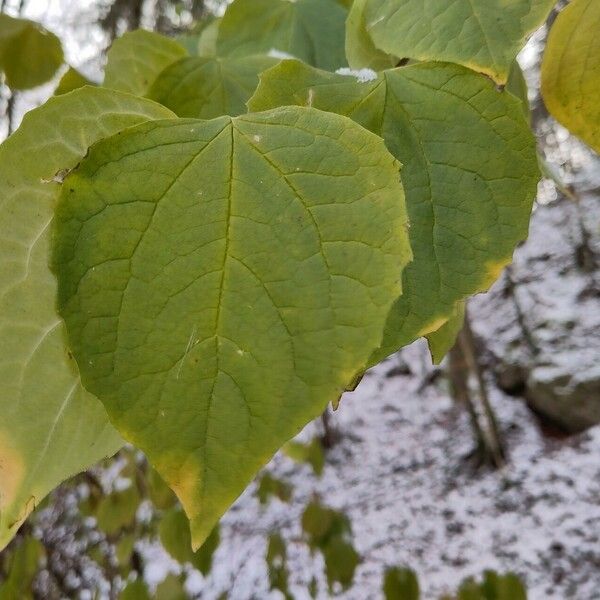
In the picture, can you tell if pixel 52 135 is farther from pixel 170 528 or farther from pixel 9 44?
pixel 170 528

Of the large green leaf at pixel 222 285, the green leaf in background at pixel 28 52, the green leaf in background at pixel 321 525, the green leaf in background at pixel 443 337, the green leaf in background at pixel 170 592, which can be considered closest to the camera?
the large green leaf at pixel 222 285

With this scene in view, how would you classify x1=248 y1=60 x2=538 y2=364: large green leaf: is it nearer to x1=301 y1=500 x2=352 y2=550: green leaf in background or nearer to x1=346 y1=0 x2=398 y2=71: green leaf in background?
x1=346 y1=0 x2=398 y2=71: green leaf in background

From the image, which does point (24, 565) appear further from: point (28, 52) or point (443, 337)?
point (443, 337)

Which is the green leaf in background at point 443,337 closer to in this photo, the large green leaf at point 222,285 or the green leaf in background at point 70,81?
the large green leaf at point 222,285

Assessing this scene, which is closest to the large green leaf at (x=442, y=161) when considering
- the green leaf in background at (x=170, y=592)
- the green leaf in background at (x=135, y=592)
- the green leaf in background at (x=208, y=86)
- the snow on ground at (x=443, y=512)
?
the green leaf in background at (x=208, y=86)

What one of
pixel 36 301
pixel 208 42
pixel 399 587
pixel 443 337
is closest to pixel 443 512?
pixel 399 587
